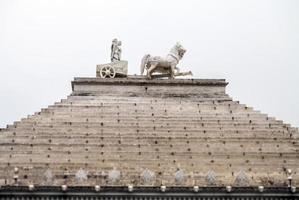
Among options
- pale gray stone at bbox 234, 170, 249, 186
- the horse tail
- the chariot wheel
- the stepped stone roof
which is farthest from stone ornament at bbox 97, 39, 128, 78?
pale gray stone at bbox 234, 170, 249, 186

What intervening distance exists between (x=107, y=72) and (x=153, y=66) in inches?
92.9

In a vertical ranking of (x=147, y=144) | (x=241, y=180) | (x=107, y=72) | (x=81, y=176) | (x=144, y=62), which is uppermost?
(x=144, y=62)

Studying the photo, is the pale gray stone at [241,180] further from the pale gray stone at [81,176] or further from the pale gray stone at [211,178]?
the pale gray stone at [81,176]

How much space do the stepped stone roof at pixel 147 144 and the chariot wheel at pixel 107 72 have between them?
88.4 inches

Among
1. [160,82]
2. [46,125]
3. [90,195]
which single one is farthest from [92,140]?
[160,82]

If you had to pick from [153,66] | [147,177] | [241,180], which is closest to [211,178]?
[241,180]

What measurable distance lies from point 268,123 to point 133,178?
7881 millimetres

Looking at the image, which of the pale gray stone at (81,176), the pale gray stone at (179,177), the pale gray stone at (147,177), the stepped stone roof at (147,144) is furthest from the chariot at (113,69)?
the pale gray stone at (179,177)

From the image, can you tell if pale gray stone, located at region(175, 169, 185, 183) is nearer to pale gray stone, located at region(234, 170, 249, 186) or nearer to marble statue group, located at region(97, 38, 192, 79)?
pale gray stone, located at region(234, 170, 249, 186)

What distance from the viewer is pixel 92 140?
1305 inches

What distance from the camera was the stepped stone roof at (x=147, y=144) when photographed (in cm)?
3052

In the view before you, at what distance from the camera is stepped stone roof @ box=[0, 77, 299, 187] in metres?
30.5

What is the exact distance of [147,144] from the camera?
3300cm

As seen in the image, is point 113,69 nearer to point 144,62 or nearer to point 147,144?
point 144,62
